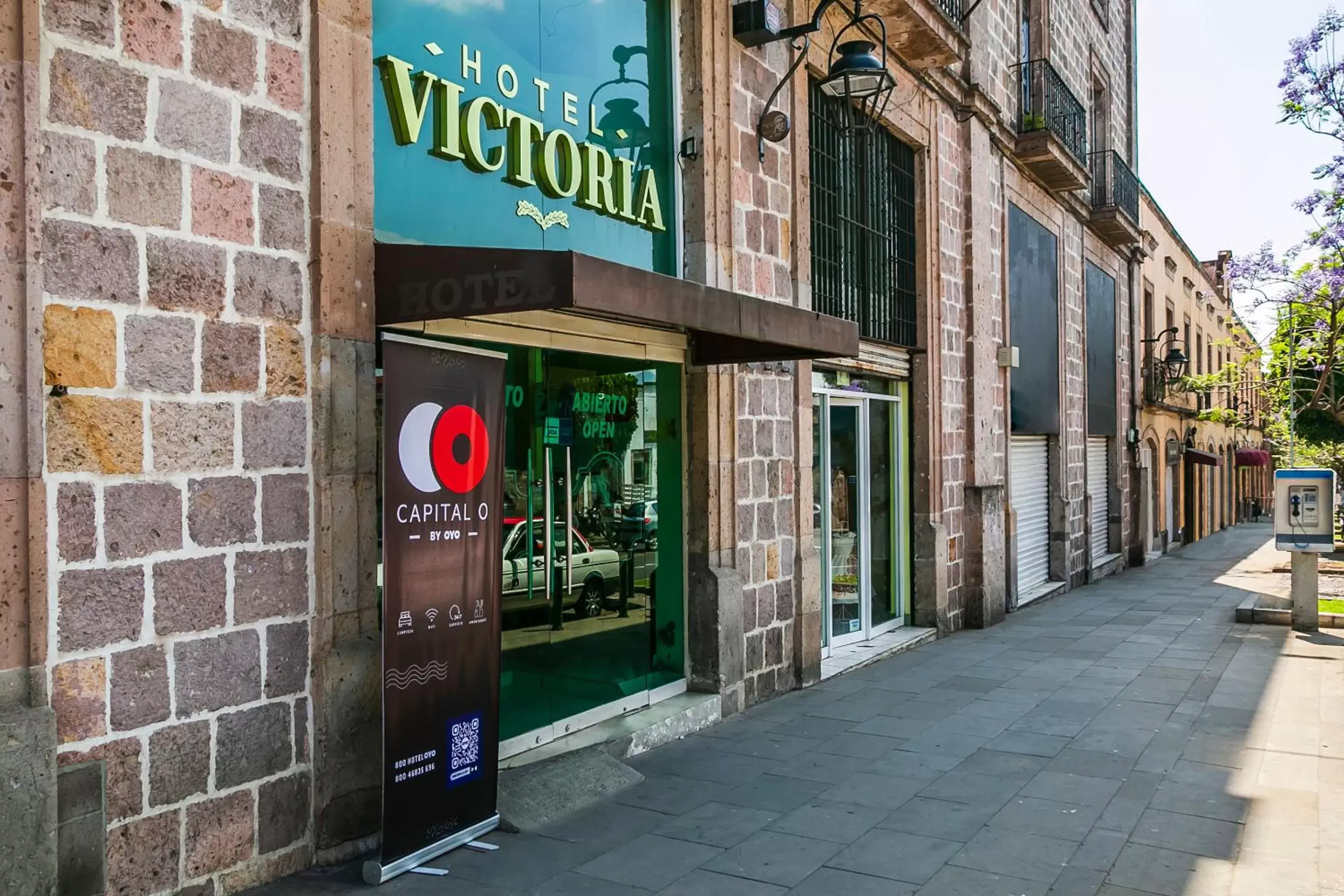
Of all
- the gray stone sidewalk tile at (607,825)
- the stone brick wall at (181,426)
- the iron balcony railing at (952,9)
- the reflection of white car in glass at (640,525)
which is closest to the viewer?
the stone brick wall at (181,426)


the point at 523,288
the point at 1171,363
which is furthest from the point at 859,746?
the point at 1171,363

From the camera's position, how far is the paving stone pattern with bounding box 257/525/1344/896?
170 inches

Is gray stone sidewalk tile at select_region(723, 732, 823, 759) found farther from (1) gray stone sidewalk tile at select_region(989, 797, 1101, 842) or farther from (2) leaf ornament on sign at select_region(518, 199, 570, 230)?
(2) leaf ornament on sign at select_region(518, 199, 570, 230)

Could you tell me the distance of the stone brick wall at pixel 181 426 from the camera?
354 cm

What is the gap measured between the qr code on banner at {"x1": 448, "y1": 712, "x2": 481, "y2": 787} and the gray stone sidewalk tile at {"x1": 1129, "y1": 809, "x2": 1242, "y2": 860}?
118 inches

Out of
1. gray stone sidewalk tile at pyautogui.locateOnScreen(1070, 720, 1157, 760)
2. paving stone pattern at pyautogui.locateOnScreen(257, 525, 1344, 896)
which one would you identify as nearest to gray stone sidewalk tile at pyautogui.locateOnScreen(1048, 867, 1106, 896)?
paving stone pattern at pyautogui.locateOnScreen(257, 525, 1344, 896)

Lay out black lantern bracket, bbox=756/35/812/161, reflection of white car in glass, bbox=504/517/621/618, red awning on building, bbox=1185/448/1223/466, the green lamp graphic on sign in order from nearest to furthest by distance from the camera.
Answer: the green lamp graphic on sign, reflection of white car in glass, bbox=504/517/621/618, black lantern bracket, bbox=756/35/812/161, red awning on building, bbox=1185/448/1223/466

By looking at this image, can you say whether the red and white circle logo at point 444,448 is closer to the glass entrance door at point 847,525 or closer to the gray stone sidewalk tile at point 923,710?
the gray stone sidewalk tile at point 923,710

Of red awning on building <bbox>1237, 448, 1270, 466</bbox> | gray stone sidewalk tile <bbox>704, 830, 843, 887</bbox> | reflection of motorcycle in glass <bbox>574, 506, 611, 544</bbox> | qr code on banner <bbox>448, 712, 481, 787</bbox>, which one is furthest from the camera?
red awning on building <bbox>1237, 448, 1270, 466</bbox>

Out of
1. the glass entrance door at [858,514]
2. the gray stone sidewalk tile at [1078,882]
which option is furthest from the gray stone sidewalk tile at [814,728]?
the gray stone sidewalk tile at [1078,882]


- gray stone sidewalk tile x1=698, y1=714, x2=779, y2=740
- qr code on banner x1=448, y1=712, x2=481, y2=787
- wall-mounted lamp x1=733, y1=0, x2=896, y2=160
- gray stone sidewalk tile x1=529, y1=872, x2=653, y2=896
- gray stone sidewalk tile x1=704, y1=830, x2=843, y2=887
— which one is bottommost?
gray stone sidewalk tile x1=698, y1=714, x2=779, y2=740

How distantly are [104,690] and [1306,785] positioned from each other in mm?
5778

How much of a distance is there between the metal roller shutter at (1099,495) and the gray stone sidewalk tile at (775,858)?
1458 centimetres

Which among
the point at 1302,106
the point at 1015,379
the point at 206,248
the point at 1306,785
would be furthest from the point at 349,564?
the point at 1302,106
